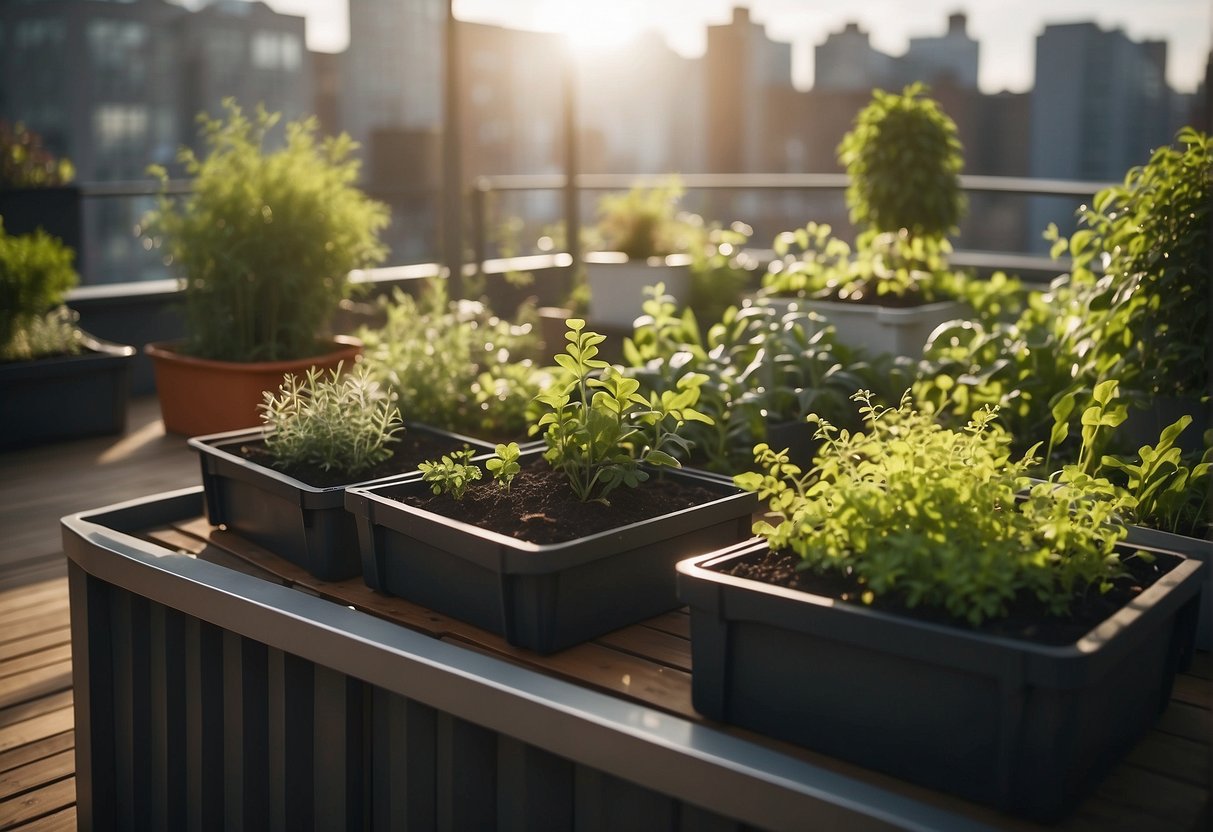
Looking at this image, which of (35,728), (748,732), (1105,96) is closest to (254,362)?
(35,728)

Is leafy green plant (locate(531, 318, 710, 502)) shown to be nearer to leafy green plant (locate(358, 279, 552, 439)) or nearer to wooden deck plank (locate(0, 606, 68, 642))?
leafy green plant (locate(358, 279, 552, 439))

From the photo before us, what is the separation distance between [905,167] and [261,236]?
6.99 ft

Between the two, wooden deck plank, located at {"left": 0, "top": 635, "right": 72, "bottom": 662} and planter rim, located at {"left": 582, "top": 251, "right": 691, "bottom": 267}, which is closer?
wooden deck plank, located at {"left": 0, "top": 635, "right": 72, "bottom": 662}

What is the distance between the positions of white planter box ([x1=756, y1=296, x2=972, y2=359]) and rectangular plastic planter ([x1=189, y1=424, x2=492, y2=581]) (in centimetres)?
174

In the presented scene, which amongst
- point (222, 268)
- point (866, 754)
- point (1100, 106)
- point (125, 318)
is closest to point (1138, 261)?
point (866, 754)

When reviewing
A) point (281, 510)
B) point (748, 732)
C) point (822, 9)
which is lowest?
point (748, 732)

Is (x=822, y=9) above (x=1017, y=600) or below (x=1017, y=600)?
above

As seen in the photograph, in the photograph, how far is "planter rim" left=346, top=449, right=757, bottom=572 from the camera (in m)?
1.27

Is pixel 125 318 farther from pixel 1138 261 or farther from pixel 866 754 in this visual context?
pixel 866 754

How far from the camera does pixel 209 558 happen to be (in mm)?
1757

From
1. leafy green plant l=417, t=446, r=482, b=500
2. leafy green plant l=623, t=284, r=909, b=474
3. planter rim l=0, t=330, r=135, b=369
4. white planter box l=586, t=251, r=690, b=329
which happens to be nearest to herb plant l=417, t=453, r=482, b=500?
leafy green plant l=417, t=446, r=482, b=500

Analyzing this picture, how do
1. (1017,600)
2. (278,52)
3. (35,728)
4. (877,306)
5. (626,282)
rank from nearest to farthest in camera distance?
1. (1017,600)
2. (35,728)
3. (877,306)
4. (626,282)
5. (278,52)

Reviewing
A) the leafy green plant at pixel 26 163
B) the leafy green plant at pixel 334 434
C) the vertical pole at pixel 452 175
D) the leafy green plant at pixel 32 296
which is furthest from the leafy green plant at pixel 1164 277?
the leafy green plant at pixel 26 163

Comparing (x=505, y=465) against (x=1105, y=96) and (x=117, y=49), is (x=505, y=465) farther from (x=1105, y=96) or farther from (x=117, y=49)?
(x=117, y=49)
